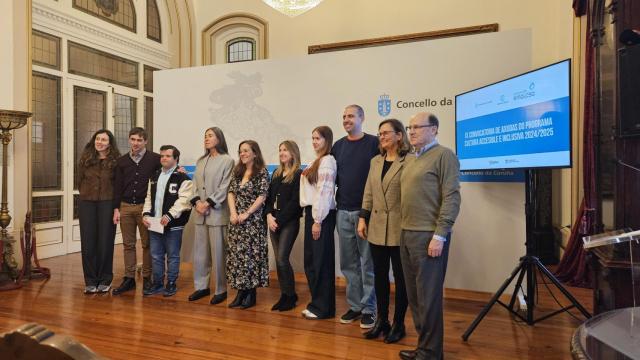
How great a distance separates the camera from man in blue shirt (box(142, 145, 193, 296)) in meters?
3.85

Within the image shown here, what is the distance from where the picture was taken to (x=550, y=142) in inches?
111

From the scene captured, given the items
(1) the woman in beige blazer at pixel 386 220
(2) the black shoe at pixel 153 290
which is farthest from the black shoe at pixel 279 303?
(2) the black shoe at pixel 153 290

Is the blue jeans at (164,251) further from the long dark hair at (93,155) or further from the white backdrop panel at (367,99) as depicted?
the white backdrop panel at (367,99)

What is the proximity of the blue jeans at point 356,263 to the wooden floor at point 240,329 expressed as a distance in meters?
0.21

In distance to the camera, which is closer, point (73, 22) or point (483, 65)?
point (483, 65)

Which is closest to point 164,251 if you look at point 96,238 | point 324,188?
point 96,238

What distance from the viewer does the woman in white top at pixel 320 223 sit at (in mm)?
3193

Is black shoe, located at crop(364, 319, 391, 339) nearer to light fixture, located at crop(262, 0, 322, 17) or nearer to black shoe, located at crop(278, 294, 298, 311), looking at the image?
black shoe, located at crop(278, 294, 298, 311)

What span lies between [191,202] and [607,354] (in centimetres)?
346

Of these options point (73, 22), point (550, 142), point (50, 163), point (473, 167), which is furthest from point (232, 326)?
point (73, 22)

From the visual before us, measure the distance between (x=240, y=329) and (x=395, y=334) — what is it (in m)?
1.07

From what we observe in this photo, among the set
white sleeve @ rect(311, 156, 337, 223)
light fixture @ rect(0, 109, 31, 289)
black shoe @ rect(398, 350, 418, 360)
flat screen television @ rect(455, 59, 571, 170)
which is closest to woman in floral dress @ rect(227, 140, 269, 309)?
white sleeve @ rect(311, 156, 337, 223)

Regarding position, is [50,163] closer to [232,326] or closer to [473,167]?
[232,326]

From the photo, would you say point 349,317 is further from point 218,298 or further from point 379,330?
point 218,298
